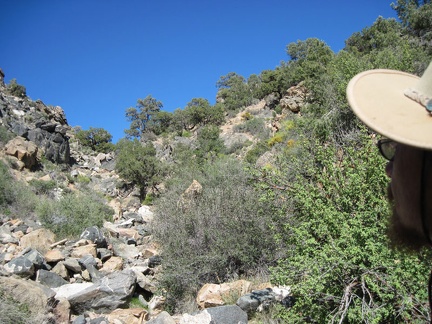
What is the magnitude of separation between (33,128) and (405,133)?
3044 cm

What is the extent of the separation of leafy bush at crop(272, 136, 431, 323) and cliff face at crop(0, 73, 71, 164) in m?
25.3

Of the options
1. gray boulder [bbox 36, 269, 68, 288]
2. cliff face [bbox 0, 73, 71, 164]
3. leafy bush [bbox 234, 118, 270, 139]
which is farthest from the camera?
leafy bush [bbox 234, 118, 270, 139]

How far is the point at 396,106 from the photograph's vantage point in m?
0.90

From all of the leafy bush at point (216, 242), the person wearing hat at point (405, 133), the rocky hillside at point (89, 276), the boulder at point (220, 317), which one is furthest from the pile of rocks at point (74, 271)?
the person wearing hat at point (405, 133)

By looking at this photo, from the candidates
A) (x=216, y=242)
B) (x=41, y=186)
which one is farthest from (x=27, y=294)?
(x=41, y=186)

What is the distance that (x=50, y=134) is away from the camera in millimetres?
27547

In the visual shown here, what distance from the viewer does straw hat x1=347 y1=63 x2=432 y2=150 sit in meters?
0.79

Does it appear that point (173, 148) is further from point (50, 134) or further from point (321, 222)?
point (321, 222)

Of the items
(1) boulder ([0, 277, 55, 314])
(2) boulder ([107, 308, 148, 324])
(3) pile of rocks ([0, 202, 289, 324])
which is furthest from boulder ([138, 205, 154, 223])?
(1) boulder ([0, 277, 55, 314])

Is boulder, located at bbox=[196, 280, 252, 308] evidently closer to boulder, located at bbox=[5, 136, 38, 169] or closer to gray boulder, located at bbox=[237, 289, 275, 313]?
gray boulder, located at bbox=[237, 289, 275, 313]

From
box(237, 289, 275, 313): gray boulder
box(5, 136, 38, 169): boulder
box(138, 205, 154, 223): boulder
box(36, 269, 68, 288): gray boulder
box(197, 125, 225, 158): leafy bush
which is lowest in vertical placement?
box(237, 289, 275, 313): gray boulder

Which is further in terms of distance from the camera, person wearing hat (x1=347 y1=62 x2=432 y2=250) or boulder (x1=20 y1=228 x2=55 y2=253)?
boulder (x1=20 y1=228 x2=55 y2=253)

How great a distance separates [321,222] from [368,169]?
0.92 metres

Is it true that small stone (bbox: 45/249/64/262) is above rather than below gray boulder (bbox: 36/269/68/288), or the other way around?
above
